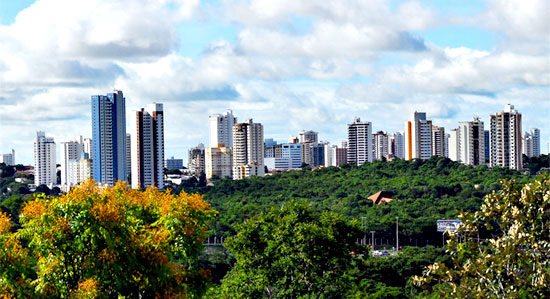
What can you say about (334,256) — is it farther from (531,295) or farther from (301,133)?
(301,133)

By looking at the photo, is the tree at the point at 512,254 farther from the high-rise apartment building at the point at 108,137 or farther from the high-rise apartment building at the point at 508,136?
the high-rise apartment building at the point at 508,136

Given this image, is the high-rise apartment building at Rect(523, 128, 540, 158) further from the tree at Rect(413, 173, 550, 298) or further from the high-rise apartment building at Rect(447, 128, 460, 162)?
the tree at Rect(413, 173, 550, 298)

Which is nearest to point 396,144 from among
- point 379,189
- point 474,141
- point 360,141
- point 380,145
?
point 380,145

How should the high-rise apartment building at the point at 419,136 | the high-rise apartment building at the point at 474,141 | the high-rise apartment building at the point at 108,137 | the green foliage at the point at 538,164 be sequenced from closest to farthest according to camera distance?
the green foliage at the point at 538,164, the high-rise apartment building at the point at 108,137, the high-rise apartment building at the point at 474,141, the high-rise apartment building at the point at 419,136

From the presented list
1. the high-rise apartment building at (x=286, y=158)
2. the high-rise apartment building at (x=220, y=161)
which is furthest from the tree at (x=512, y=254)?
the high-rise apartment building at (x=286, y=158)

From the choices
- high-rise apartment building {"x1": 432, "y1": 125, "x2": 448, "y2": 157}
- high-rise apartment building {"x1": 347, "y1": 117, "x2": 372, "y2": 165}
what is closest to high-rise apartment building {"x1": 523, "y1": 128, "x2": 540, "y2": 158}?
high-rise apartment building {"x1": 432, "y1": 125, "x2": 448, "y2": 157}

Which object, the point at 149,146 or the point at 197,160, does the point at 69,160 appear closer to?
the point at 197,160
